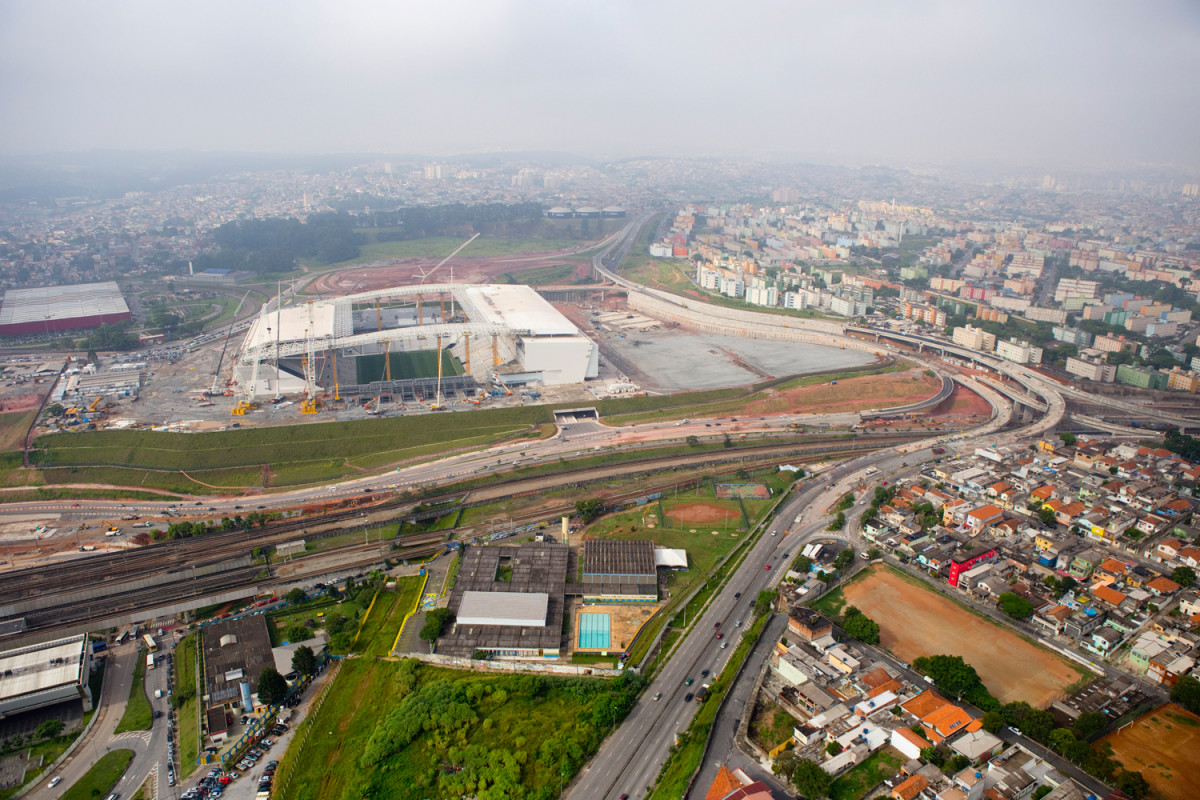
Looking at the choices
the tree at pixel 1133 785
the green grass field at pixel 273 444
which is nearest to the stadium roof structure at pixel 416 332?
the green grass field at pixel 273 444

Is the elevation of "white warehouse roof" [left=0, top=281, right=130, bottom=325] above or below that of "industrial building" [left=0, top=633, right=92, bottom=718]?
above

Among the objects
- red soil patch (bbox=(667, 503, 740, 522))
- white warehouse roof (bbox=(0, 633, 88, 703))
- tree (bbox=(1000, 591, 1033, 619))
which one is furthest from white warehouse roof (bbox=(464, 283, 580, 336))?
tree (bbox=(1000, 591, 1033, 619))

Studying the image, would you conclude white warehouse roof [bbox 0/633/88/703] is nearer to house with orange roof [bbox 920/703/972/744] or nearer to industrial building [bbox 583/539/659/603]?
industrial building [bbox 583/539/659/603]

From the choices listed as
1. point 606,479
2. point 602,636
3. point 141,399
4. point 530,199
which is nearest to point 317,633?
point 602,636

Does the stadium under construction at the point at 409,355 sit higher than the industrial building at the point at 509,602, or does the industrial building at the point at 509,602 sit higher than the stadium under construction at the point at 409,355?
the stadium under construction at the point at 409,355

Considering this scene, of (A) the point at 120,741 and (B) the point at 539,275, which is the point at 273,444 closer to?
(A) the point at 120,741

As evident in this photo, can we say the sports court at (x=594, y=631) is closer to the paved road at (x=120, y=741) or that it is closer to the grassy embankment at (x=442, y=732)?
the grassy embankment at (x=442, y=732)

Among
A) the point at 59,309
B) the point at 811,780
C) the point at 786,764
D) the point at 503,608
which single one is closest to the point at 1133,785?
the point at 811,780
